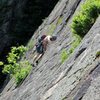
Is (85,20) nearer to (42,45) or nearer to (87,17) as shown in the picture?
(87,17)

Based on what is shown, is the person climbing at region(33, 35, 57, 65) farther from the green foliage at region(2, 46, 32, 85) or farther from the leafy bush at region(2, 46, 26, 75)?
the leafy bush at region(2, 46, 26, 75)

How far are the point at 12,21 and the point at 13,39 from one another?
61.8 inches

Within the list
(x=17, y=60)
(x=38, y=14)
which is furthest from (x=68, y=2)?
(x=38, y=14)

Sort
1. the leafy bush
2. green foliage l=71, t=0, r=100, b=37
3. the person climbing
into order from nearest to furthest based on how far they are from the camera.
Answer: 1. green foliage l=71, t=0, r=100, b=37
2. the person climbing
3. the leafy bush

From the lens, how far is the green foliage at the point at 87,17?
13.5 meters

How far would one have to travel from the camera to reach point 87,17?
13906mm

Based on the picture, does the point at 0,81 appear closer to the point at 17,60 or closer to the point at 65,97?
the point at 17,60

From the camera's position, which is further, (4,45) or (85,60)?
(4,45)

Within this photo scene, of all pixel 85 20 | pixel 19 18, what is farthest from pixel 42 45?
pixel 19 18

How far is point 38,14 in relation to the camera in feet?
108

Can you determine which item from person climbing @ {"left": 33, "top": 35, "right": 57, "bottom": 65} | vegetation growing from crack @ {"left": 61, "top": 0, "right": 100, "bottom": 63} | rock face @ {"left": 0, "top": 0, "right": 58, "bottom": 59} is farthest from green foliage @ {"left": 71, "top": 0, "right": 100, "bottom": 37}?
rock face @ {"left": 0, "top": 0, "right": 58, "bottom": 59}

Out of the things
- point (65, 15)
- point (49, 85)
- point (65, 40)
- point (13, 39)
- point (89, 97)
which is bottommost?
point (89, 97)

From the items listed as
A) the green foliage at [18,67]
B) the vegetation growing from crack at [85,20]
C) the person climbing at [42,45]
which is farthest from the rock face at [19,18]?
the vegetation growing from crack at [85,20]

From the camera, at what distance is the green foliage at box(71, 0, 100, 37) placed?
13.5 m
